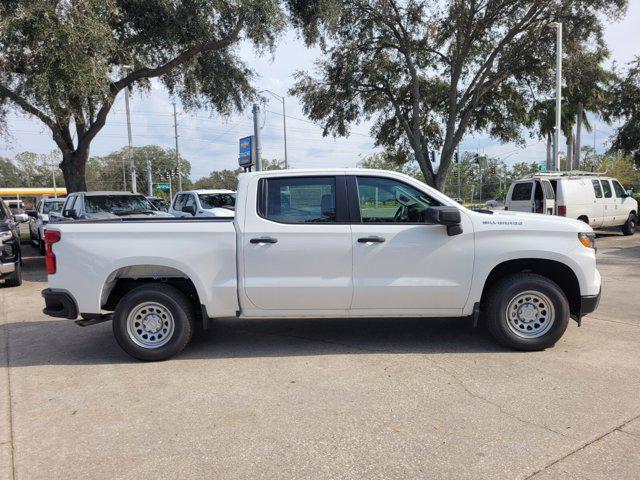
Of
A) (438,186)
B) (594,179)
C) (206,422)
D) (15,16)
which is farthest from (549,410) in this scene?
(438,186)

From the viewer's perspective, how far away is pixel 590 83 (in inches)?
816

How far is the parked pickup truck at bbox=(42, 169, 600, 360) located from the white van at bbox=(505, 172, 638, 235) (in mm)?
10146

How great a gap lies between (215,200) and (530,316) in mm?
10836

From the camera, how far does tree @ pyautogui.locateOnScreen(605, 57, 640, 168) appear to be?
861 inches

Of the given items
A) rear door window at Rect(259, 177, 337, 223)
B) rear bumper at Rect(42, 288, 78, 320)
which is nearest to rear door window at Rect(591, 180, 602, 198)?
rear door window at Rect(259, 177, 337, 223)

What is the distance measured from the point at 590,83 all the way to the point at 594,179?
734 centimetres

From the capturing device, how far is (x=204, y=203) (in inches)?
561

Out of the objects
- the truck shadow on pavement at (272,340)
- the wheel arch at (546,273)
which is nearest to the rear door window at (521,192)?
the truck shadow on pavement at (272,340)

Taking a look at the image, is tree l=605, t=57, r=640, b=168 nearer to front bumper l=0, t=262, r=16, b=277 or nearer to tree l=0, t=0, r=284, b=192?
tree l=0, t=0, r=284, b=192

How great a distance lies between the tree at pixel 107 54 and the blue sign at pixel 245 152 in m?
6.41

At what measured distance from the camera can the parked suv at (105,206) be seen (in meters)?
11.9

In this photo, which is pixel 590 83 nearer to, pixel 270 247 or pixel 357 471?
pixel 270 247

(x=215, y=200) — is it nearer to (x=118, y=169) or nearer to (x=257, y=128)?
(x=257, y=128)

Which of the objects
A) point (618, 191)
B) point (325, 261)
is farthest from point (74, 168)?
point (618, 191)
